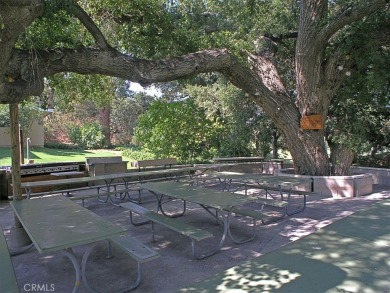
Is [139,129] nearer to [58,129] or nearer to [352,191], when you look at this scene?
[352,191]

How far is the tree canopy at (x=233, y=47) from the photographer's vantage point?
5.69 meters

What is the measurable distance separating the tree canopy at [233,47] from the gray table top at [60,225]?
164cm

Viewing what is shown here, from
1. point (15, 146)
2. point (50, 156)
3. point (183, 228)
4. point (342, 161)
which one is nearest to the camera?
point (183, 228)

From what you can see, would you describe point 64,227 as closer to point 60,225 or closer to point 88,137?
point 60,225

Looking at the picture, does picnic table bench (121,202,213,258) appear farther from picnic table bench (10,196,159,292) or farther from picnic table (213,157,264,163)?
picnic table (213,157,264,163)

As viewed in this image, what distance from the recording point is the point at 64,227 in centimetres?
319

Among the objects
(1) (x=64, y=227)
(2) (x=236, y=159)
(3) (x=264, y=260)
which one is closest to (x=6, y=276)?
(1) (x=64, y=227)

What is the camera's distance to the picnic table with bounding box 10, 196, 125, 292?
278 centimetres

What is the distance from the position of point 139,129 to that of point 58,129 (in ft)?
54.5

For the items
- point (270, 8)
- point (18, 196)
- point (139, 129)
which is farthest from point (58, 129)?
point (18, 196)

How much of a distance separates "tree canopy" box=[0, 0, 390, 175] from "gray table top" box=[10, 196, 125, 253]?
1636mm

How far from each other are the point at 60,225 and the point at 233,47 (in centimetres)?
718

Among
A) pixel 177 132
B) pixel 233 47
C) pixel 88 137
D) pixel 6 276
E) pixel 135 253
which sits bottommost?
pixel 135 253

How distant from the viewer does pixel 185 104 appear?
13.2 m
